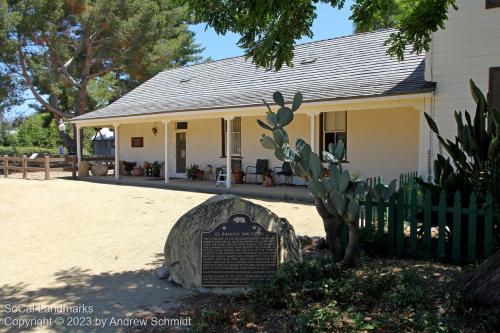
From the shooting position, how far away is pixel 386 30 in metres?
16.2

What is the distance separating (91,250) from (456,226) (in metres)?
5.15

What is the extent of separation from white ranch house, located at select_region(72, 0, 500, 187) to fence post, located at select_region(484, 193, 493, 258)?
5936mm

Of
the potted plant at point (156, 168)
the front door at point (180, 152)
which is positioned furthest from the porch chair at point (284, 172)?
the potted plant at point (156, 168)

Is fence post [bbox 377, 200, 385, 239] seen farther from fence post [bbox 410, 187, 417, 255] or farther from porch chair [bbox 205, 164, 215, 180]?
porch chair [bbox 205, 164, 215, 180]

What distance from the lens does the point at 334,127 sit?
15.0m

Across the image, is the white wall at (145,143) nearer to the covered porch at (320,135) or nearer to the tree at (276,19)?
the covered porch at (320,135)

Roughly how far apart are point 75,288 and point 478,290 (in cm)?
409

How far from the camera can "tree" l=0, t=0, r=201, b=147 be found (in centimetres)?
2753

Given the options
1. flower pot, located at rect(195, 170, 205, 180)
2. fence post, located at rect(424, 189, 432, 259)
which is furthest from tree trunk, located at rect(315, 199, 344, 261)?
flower pot, located at rect(195, 170, 205, 180)

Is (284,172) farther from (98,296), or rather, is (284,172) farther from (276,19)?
(98,296)

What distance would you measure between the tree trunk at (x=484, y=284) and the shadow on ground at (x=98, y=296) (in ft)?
8.70

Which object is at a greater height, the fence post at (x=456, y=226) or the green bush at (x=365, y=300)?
the fence post at (x=456, y=226)

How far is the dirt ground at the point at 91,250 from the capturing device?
4.83m

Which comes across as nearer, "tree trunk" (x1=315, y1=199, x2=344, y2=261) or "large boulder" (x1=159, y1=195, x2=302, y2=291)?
"large boulder" (x1=159, y1=195, x2=302, y2=291)
